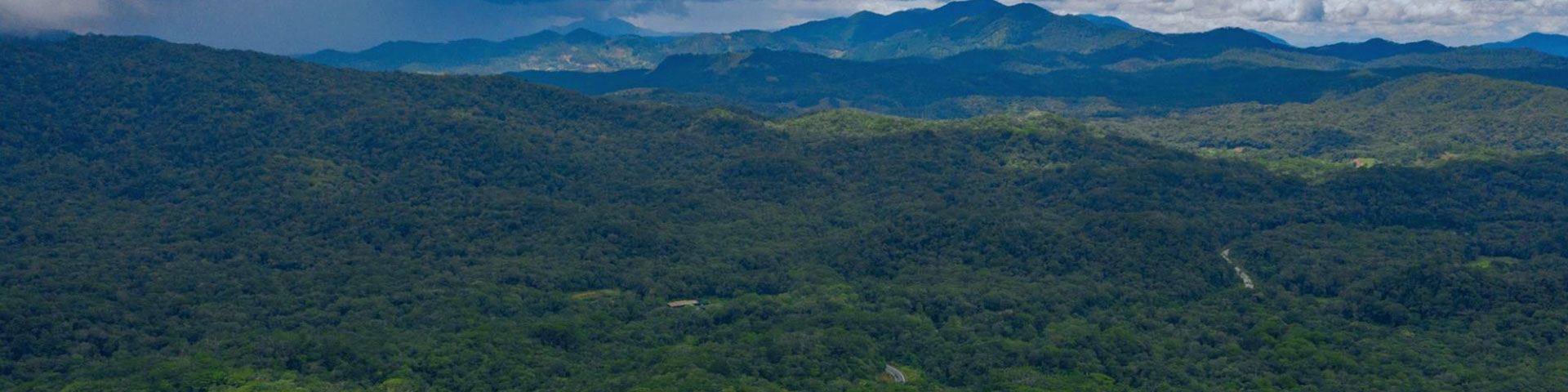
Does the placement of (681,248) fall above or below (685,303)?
above

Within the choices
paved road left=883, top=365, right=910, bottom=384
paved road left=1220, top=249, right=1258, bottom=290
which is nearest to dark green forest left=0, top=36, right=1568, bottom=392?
paved road left=1220, top=249, right=1258, bottom=290

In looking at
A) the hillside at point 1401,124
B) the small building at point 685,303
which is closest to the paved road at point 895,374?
the small building at point 685,303

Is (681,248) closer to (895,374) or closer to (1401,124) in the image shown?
(895,374)

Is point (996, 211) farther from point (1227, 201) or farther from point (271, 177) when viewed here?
point (271, 177)

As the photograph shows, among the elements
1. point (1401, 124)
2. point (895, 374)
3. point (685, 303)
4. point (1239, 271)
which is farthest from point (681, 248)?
point (1401, 124)

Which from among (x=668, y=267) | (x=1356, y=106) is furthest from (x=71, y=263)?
(x=1356, y=106)

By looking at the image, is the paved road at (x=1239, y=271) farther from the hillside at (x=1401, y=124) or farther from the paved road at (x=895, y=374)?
the hillside at (x=1401, y=124)

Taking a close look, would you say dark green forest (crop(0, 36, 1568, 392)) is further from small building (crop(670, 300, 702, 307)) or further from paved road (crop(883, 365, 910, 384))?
small building (crop(670, 300, 702, 307))
